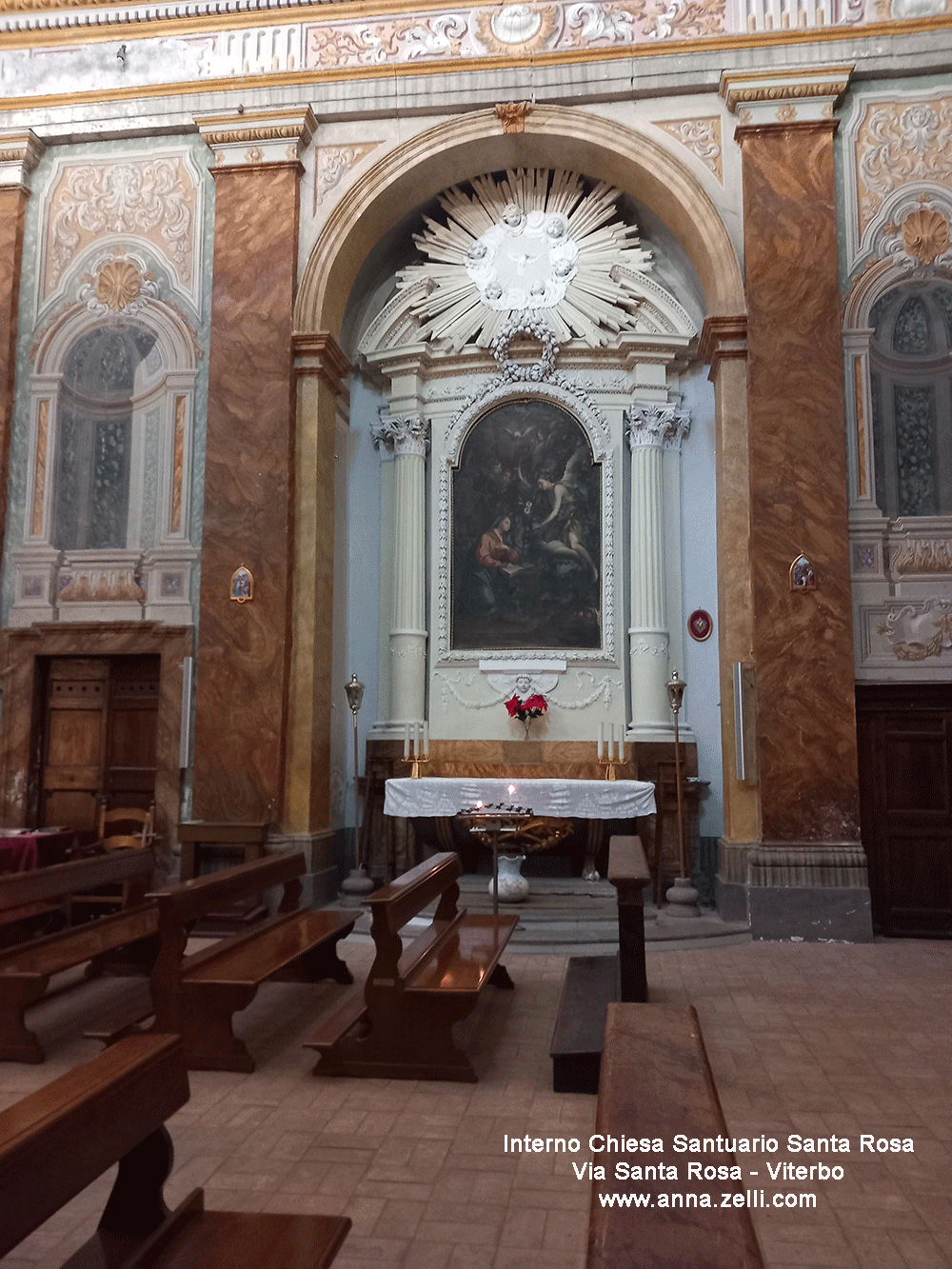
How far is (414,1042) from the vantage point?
177 inches

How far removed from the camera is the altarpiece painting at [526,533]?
977 centimetres

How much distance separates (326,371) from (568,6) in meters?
4.04

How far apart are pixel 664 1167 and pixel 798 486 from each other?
722 cm

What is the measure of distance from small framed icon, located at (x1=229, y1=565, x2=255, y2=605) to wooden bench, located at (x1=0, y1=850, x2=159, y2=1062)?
2956 mm

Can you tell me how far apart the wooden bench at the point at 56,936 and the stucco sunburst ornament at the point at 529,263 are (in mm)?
6392

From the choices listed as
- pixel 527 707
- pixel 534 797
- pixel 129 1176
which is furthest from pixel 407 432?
pixel 129 1176

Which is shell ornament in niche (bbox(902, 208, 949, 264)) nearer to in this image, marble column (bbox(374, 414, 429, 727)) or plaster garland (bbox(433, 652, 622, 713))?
plaster garland (bbox(433, 652, 622, 713))

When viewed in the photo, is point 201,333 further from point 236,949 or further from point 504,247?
point 236,949

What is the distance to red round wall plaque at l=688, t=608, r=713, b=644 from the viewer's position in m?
9.60

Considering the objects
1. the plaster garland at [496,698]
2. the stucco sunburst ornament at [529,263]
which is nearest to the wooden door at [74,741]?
the plaster garland at [496,698]

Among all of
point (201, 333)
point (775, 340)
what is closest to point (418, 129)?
point (201, 333)

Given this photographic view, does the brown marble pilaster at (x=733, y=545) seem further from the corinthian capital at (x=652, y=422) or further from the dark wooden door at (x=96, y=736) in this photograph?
the dark wooden door at (x=96, y=736)

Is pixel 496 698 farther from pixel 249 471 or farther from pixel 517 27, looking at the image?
pixel 517 27

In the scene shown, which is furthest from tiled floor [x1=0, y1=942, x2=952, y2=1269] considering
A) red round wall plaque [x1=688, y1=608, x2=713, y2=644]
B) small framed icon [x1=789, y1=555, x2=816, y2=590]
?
red round wall plaque [x1=688, y1=608, x2=713, y2=644]
